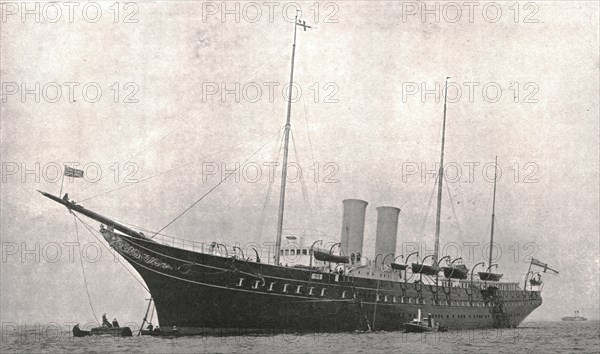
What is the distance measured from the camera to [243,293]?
2720 cm

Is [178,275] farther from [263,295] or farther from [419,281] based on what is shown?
[419,281]

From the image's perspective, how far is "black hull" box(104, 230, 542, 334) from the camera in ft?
87.5

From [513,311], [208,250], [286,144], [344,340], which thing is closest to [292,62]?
[286,144]

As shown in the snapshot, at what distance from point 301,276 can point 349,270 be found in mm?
4625

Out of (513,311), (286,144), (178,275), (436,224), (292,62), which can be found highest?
(292,62)

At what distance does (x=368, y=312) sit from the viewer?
32.9 meters

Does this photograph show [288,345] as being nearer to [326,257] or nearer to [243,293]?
[243,293]

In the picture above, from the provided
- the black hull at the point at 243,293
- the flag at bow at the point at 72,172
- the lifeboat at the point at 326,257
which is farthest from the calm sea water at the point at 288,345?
the flag at bow at the point at 72,172

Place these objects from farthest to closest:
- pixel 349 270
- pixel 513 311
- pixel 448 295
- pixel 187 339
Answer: pixel 513 311 → pixel 448 295 → pixel 349 270 → pixel 187 339

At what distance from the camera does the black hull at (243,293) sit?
26656 millimetres

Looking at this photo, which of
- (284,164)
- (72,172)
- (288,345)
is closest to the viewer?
(72,172)

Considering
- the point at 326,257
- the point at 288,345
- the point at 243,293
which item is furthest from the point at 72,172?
the point at 326,257

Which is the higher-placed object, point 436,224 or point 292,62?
point 292,62

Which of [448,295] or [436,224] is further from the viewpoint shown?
[436,224]
